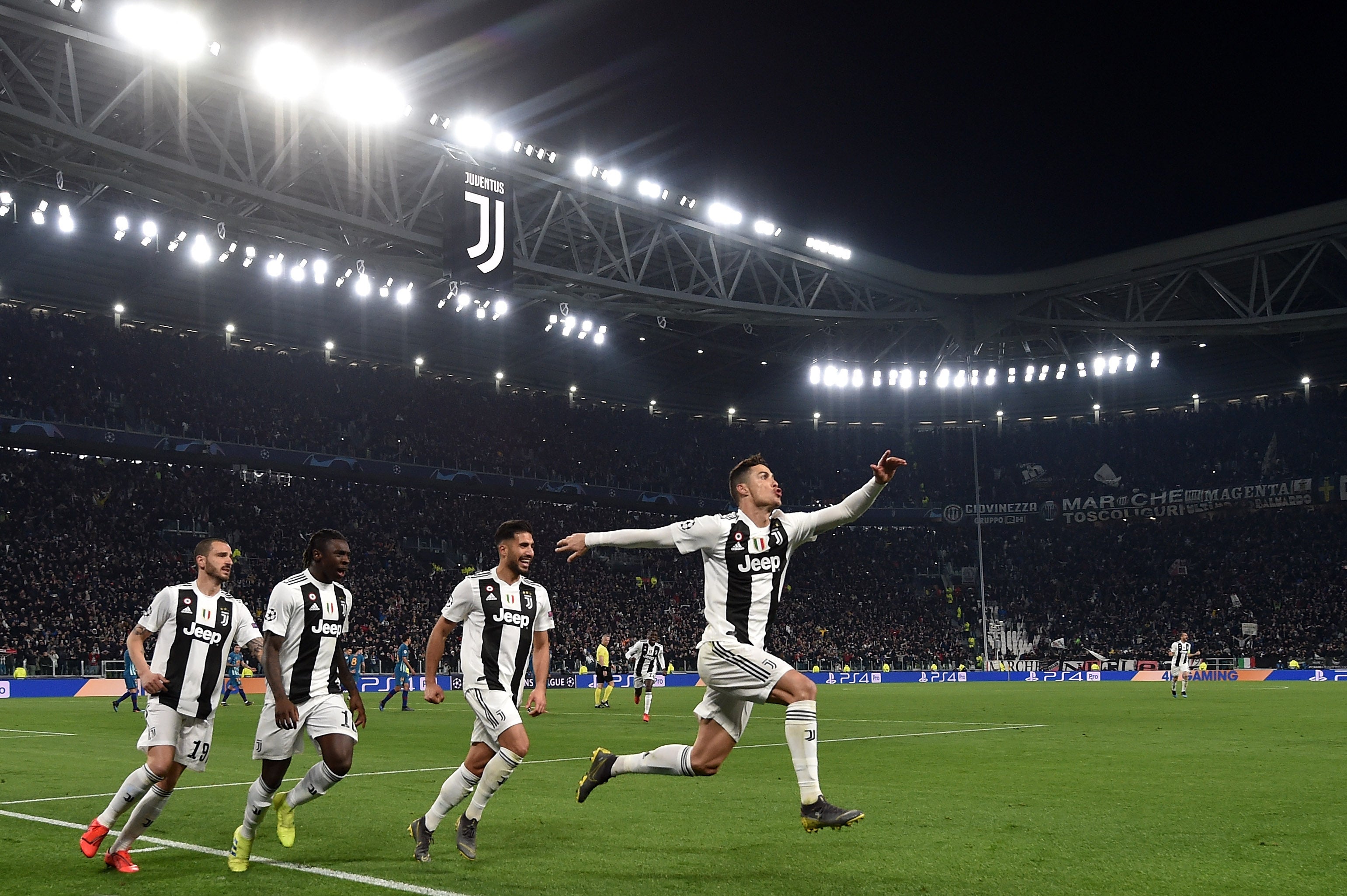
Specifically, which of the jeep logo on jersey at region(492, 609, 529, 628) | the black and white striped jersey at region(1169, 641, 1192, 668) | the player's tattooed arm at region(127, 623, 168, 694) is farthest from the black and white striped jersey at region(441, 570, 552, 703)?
the black and white striped jersey at region(1169, 641, 1192, 668)

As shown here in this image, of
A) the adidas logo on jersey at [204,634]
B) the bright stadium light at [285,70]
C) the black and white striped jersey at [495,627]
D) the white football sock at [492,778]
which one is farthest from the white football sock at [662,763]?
the bright stadium light at [285,70]

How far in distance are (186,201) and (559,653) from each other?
76.5 ft

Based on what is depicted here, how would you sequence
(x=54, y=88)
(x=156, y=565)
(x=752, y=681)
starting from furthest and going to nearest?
1. (x=156, y=565)
2. (x=54, y=88)
3. (x=752, y=681)

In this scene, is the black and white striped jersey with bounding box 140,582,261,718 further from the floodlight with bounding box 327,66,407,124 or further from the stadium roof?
the floodlight with bounding box 327,66,407,124

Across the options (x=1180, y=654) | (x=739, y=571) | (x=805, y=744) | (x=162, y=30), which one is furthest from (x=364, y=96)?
(x=1180, y=654)

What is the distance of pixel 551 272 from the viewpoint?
35.3 metres

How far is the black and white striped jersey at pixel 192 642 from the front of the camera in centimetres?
829

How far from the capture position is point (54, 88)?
2667 cm

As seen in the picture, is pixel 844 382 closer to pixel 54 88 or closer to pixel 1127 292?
pixel 1127 292

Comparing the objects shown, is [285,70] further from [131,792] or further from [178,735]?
[131,792]

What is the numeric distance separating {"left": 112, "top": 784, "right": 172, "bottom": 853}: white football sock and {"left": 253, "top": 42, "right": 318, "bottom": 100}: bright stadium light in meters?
22.7

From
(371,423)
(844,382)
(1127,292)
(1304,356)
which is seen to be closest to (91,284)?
(371,423)

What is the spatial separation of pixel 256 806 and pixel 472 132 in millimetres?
27011

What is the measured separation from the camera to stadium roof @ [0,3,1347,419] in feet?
93.1
